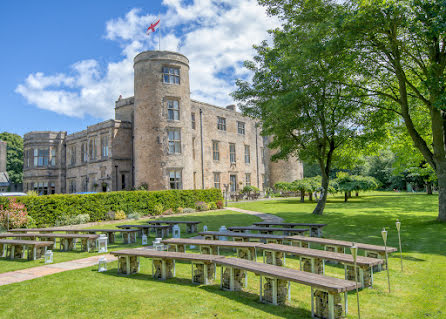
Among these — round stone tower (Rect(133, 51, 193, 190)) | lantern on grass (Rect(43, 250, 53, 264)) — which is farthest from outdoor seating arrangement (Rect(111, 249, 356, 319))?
round stone tower (Rect(133, 51, 193, 190))

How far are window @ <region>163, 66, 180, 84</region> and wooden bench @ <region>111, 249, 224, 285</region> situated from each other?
891 inches

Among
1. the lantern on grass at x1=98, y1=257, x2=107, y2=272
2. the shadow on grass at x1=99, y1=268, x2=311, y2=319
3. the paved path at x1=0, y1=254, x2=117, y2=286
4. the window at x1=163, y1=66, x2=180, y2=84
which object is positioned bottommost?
the shadow on grass at x1=99, y1=268, x2=311, y2=319

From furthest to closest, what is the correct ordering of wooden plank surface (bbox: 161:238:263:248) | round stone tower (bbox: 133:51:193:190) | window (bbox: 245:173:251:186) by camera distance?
1. window (bbox: 245:173:251:186)
2. round stone tower (bbox: 133:51:193:190)
3. wooden plank surface (bbox: 161:238:263:248)

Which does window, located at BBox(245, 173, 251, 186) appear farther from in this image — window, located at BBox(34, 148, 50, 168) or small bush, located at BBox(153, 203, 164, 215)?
window, located at BBox(34, 148, 50, 168)

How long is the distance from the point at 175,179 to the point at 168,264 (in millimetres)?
21140

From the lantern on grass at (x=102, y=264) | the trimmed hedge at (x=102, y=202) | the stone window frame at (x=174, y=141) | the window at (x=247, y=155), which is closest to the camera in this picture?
the lantern on grass at (x=102, y=264)

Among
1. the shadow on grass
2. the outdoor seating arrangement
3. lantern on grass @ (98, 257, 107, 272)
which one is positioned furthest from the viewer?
lantern on grass @ (98, 257, 107, 272)

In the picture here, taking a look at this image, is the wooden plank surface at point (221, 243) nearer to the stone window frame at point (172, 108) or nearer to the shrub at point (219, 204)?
the shrub at point (219, 204)

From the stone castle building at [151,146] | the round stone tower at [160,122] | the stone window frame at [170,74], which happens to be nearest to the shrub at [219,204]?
the stone castle building at [151,146]

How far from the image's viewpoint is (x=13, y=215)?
15.1 m

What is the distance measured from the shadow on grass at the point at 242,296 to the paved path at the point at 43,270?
1.24 metres

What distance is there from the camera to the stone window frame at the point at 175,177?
27688 millimetres

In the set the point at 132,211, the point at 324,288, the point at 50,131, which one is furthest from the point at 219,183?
the point at 324,288

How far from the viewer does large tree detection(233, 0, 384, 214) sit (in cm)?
1456
